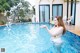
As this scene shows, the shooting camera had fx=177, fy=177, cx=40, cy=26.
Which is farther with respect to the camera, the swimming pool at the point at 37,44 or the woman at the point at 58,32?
the swimming pool at the point at 37,44

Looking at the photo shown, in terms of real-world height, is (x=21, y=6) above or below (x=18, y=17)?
above

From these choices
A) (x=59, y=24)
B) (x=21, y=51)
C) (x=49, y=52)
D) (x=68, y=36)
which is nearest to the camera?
(x=59, y=24)

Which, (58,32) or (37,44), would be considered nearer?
(58,32)

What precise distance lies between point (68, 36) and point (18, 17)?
8.51 metres

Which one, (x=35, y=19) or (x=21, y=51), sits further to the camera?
(x=35, y=19)

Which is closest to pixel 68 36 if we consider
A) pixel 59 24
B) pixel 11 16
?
pixel 59 24

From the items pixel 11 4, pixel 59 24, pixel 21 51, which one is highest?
pixel 11 4

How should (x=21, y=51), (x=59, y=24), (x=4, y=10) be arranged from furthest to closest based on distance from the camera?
1. (x=4, y=10)
2. (x=21, y=51)
3. (x=59, y=24)

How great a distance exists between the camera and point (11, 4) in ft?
49.2

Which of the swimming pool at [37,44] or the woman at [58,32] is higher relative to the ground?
the woman at [58,32]

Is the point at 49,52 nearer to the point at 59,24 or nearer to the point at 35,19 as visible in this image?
the point at 59,24

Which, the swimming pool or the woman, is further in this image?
the swimming pool

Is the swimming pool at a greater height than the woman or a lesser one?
lesser

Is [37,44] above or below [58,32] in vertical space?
below
